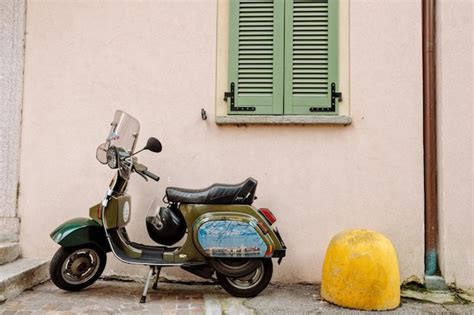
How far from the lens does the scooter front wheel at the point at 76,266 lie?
4043mm

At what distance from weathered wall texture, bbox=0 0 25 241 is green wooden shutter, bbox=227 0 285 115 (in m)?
2.25

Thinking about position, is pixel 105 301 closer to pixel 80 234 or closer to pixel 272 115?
pixel 80 234

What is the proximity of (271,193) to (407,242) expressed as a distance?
4.72 ft

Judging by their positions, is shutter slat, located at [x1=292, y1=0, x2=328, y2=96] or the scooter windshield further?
shutter slat, located at [x1=292, y1=0, x2=328, y2=96]

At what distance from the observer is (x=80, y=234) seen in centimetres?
404

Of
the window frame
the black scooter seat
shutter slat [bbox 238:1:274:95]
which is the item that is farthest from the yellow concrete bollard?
shutter slat [bbox 238:1:274:95]

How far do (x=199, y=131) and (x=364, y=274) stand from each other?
2.13 m

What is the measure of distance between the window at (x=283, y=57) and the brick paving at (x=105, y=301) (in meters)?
1.89

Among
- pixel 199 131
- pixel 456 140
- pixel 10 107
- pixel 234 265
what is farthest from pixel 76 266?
pixel 456 140

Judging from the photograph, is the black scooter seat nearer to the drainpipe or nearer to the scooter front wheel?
the scooter front wheel

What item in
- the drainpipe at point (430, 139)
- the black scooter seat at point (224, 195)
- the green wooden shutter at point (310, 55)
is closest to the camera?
the black scooter seat at point (224, 195)

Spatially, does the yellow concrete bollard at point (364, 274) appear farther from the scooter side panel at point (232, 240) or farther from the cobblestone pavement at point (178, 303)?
the scooter side panel at point (232, 240)

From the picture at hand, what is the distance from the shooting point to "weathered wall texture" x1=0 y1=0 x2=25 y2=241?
15.7ft

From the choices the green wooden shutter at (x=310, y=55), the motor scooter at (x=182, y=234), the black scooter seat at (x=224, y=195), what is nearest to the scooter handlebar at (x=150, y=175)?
the motor scooter at (x=182, y=234)
